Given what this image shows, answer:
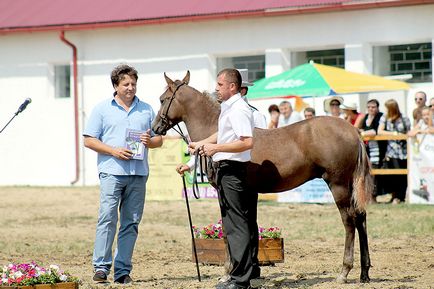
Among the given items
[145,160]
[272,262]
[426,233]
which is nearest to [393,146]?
[426,233]

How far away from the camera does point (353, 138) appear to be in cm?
1072

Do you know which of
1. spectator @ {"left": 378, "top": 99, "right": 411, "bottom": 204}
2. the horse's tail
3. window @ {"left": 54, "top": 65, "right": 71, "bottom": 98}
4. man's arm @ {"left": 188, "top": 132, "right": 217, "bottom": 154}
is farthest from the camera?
window @ {"left": 54, "top": 65, "right": 71, "bottom": 98}

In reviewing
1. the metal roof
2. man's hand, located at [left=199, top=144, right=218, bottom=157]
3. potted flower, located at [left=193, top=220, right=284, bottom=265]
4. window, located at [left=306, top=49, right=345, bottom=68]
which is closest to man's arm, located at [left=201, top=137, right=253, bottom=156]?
man's hand, located at [left=199, top=144, right=218, bottom=157]

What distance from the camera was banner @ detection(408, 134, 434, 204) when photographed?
749 inches

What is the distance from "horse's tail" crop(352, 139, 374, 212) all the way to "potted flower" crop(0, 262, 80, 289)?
304 cm

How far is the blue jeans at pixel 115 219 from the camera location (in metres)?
10.6

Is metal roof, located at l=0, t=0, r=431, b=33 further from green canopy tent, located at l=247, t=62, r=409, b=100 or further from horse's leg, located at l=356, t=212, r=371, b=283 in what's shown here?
horse's leg, located at l=356, t=212, r=371, b=283

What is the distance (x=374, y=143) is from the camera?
65.3ft

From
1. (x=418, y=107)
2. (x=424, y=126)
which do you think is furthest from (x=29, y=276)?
(x=418, y=107)

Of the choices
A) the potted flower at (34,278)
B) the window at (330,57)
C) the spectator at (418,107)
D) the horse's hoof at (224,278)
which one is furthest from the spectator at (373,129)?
the potted flower at (34,278)

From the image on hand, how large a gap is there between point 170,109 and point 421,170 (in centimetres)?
937

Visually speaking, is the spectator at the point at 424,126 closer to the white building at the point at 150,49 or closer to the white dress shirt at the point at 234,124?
the white building at the point at 150,49

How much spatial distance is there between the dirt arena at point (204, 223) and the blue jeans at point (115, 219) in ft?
0.79

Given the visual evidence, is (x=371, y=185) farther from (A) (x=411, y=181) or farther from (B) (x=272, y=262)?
(A) (x=411, y=181)
